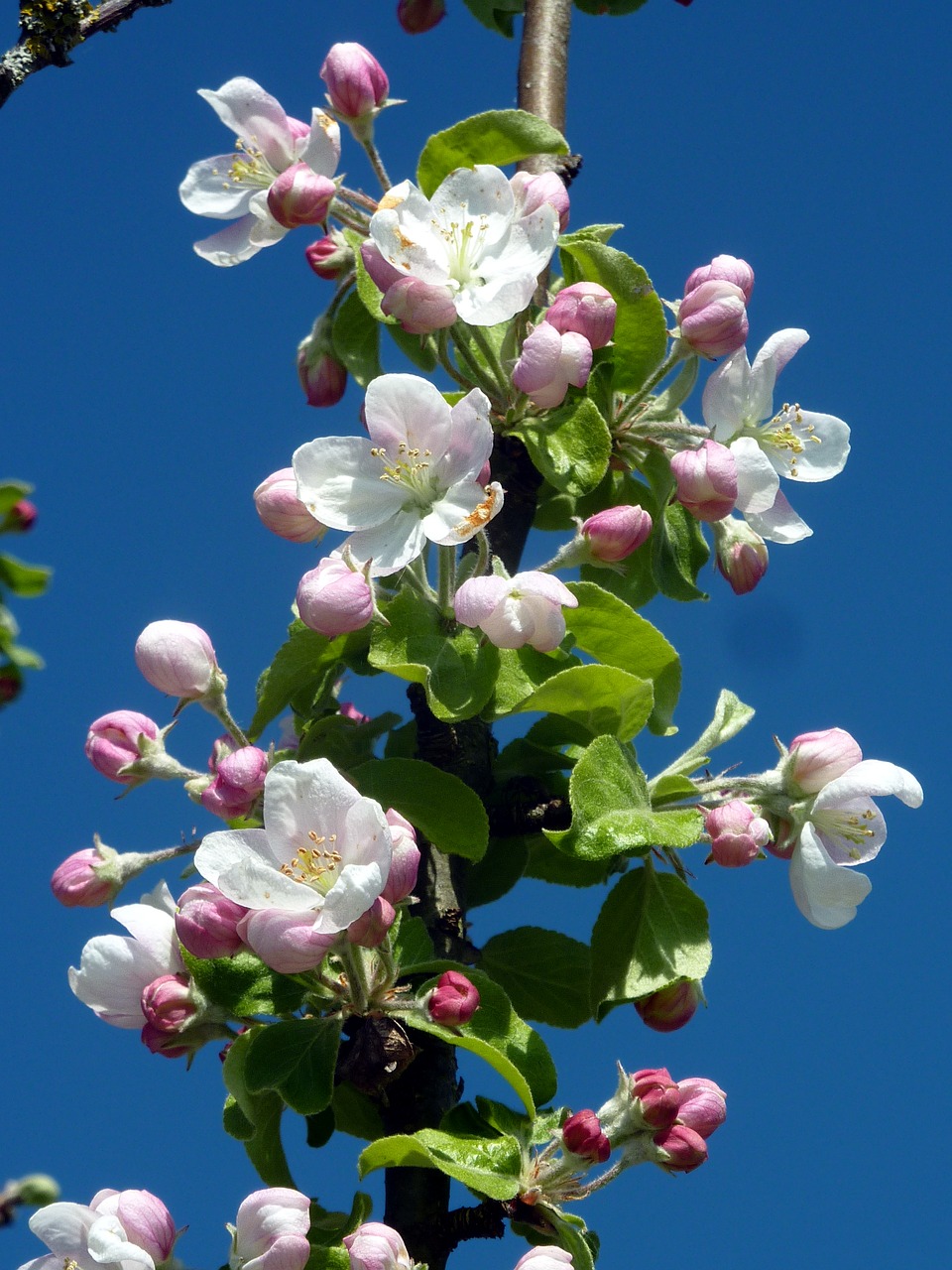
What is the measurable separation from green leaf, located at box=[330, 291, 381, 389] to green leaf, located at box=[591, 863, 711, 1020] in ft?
3.16

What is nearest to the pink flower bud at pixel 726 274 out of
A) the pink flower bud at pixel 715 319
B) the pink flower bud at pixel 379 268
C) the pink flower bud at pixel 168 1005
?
the pink flower bud at pixel 715 319

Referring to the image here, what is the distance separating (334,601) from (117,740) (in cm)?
43

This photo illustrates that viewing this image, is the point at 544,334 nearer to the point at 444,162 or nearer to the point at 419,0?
the point at 444,162

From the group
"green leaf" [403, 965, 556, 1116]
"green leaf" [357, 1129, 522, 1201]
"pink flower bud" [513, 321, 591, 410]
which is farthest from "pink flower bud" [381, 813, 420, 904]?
"pink flower bud" [513, 321, 591, 410]

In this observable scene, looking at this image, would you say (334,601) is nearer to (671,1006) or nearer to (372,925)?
(372,925)

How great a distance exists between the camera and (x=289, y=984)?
1.87 m

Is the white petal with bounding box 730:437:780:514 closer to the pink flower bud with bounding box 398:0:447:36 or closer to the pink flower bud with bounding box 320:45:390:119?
the pink flower bud with bounding box 320:45:390:119

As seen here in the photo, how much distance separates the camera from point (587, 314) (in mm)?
2186

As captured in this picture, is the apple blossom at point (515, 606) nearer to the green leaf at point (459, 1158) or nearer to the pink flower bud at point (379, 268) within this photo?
the pink flower bud at point (379, 268)

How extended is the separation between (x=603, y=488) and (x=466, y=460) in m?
0.46

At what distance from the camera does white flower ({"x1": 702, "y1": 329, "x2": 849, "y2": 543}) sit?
7.26 ft

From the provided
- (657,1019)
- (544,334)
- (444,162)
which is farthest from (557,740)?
(444,162)

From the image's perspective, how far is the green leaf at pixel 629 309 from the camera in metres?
2.32

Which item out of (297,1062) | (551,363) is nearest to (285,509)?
(551,363)
